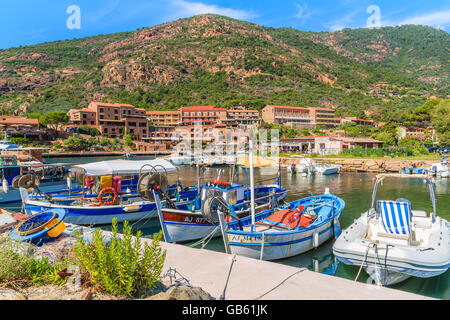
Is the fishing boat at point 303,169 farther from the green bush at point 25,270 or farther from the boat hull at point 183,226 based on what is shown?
the green bush at point 25,270

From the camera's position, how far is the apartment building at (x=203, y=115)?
103188mm

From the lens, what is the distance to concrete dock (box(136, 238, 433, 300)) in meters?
4.95

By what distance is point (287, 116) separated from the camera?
105 m

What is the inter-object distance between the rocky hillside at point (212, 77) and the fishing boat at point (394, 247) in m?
101

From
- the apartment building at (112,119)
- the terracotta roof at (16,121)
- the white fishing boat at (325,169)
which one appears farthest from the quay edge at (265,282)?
the apartment building at (112,119)

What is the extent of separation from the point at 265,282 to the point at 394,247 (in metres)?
4.77

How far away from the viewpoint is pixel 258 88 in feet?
459

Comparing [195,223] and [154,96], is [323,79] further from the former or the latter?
[195,223]

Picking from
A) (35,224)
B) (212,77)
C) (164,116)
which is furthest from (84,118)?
(35,224)

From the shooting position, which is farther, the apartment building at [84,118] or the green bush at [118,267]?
the apartment building at [84,118]

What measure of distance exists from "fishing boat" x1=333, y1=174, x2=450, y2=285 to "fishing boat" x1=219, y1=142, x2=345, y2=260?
176cm

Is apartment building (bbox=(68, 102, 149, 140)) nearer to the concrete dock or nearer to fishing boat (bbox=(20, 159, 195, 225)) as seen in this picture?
fishing boat (bbox=(20, 159, 195, 225))

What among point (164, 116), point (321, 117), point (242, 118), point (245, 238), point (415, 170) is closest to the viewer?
point (245, 238)

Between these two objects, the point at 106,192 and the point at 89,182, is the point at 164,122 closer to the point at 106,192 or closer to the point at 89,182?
the point at 89,182
